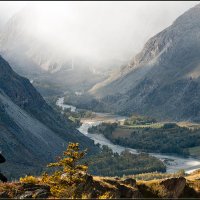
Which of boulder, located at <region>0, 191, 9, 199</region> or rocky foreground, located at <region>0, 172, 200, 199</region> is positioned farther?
rocky foreground, located at <region>0, 172, 200, 199</region>

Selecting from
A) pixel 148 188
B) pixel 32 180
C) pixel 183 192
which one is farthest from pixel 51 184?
pixel 183 192

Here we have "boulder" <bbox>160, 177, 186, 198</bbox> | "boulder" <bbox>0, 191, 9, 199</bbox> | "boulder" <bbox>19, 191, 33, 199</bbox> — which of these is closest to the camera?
"boulder" <bbox>19, 191, 33, 199</bbox>

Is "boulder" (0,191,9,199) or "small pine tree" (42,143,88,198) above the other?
"small pine tree" (42,143,88,198)

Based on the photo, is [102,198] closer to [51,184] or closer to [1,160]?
[51,184]

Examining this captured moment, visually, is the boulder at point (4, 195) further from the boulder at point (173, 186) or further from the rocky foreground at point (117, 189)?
the boulder at point (173, 186)

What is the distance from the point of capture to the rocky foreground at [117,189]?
4284cm

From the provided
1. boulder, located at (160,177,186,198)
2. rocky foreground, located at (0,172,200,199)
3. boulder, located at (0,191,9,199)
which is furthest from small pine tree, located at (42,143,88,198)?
boulder, located at (160,177,186,198)

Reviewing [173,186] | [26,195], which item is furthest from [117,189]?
[26,195]

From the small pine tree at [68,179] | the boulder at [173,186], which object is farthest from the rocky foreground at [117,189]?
the small pine tree at [68,179]

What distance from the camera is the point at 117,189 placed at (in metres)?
47.7

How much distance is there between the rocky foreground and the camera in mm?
42844

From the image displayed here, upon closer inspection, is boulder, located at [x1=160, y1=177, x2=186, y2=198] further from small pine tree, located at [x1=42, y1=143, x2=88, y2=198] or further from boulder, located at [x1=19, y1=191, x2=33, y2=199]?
boulder, located at [x1=19, y1=191, x2=33, y2=199]

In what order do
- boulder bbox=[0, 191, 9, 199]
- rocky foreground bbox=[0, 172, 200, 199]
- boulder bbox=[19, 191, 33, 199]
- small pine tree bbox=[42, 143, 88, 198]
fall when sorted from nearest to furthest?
boulder bbox=[19, 191, 33, 199] → boulder bbox=[0, 191, 9, 199] → small pine tree bbox=[42, 143, 88, 198] → rocky foreground bbox=[0, 172, 200, 199]

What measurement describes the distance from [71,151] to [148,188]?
8.94 meters
